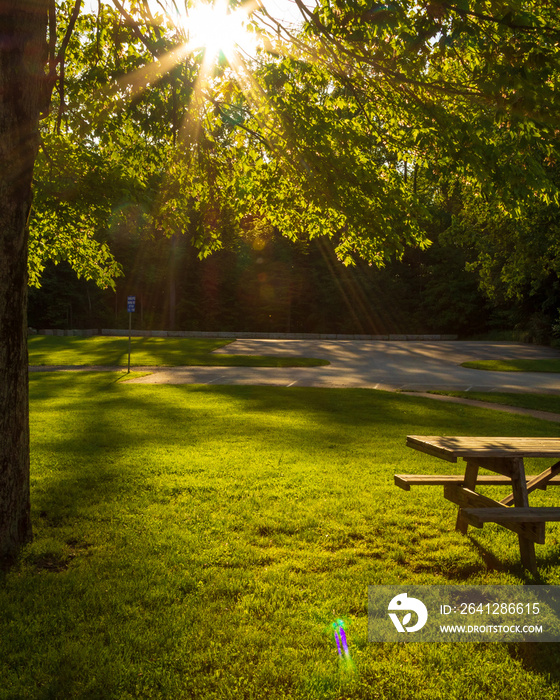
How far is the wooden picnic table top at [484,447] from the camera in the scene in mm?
4396

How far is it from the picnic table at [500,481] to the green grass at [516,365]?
59.1 ft

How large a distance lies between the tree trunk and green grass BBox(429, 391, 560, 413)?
12.1 metres

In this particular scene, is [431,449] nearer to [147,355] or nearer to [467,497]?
[467,497]

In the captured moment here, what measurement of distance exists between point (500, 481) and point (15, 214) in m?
4.84

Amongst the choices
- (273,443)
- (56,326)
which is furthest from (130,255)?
(273,443)

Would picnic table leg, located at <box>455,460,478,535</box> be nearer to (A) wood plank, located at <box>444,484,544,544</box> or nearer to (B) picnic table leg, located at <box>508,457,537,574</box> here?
(A) wood plank, located at <box>444,484,544,544</box>

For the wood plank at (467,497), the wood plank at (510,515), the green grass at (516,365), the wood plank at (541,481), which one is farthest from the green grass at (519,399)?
the wood plank at (510,515)

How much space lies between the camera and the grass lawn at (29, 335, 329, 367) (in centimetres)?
2384

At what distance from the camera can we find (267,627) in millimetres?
3453

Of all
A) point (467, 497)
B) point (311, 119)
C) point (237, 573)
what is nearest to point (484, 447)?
point (467, 497)

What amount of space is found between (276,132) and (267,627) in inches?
181

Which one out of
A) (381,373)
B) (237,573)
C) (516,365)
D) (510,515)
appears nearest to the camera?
(510,515)

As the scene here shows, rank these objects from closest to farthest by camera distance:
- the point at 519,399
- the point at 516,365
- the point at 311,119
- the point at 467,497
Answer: the point at 467,497 < the point at 311,119 < the point at 519,399 < the point at 516,365

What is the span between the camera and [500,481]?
18.5ft
